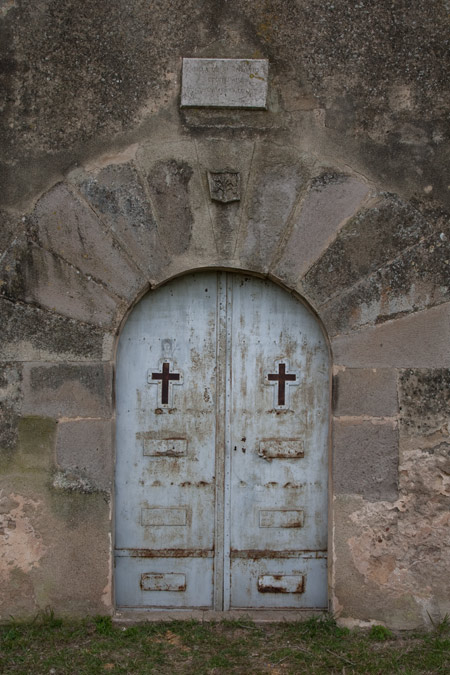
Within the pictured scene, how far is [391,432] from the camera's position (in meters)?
3.93

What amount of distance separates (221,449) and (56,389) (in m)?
0.99

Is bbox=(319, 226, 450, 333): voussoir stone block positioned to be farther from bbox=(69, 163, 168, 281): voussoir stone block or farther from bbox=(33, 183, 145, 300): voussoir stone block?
bbox=(33, 183, 145, 300): voussoir stone block

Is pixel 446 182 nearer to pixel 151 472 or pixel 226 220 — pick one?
pixel 226 220

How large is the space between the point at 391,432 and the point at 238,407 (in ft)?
2.84

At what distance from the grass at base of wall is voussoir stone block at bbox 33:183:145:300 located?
5.88ft

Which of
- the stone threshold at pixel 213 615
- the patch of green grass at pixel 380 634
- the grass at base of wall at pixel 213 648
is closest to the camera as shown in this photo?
the grass at base of wall at pixel 213 648

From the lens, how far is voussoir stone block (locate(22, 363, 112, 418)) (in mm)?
3934

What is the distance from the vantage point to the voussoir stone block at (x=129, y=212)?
13.0 feet

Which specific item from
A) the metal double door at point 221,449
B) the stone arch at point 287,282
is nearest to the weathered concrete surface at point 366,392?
the stone arch at point 287,282

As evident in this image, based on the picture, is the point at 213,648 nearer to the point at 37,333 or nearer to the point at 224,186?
the point at 37,333

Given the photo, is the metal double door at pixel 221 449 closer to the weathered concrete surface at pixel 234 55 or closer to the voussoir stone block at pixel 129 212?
the voussoir stone block at pixel 129 212

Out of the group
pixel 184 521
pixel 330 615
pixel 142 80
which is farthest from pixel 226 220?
pixel 330 615

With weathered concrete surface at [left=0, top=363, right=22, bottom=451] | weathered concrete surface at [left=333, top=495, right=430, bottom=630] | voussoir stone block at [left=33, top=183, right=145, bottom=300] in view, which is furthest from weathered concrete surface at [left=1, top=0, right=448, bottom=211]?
weathered concrete surface at [left=333, top=495, right=430, bottom=630]

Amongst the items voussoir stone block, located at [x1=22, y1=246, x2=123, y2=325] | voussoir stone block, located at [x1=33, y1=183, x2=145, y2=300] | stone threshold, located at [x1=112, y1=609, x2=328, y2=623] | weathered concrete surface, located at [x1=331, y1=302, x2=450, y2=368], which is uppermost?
voussoir stone block, located at [x1=33, y1=183, x2=145, y2=300]
